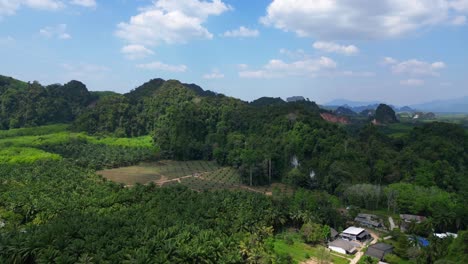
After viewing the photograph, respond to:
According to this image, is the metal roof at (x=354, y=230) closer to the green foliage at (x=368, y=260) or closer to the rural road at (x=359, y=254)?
the rural road at (x=359, y=254)

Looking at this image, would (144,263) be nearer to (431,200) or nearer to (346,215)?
(346,215)

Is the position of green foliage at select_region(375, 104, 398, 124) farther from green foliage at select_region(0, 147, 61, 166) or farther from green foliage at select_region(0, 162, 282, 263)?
green foliage at select_region(0, 147, 61, 166)

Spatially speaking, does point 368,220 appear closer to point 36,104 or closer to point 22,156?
point 22,156

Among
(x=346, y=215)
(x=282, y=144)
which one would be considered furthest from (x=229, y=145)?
(x=346, y=215)

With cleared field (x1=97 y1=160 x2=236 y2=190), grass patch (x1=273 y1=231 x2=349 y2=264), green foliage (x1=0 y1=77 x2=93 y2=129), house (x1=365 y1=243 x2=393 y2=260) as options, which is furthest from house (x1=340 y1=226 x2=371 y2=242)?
green foliage (x1=0 y1=77 x2=93 y2=129)

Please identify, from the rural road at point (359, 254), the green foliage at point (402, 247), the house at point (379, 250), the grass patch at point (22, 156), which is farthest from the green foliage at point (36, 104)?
the green foliage at point (402, 247)
